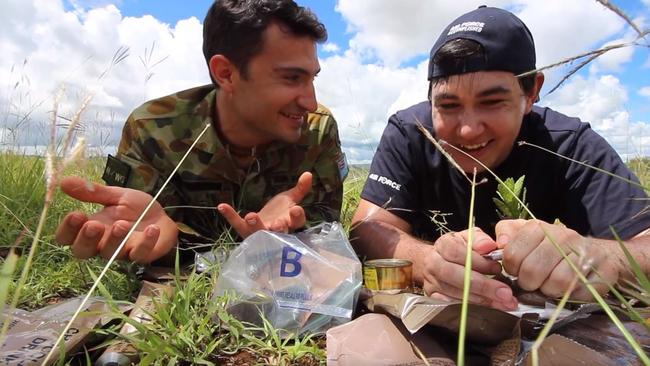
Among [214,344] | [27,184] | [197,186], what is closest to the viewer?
[214,344]

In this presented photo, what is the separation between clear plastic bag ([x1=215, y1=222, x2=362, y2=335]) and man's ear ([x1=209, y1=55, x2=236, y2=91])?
129 cm

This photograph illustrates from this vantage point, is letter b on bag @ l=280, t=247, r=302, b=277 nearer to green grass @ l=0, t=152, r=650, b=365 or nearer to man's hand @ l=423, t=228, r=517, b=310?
green grass @ l=0, t=152, r=650, b=365

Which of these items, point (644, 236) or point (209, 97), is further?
point (209, 97)

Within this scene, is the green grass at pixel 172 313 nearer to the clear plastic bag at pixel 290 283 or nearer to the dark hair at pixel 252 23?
the clear plastic bag at pixel 290 283

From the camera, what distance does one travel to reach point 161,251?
6.42ft

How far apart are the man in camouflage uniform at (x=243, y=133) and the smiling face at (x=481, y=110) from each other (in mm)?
720

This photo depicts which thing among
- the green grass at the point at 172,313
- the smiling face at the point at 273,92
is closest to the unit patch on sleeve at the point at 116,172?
the green grass at the point at 172,313

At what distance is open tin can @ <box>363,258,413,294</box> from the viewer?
5.44ft

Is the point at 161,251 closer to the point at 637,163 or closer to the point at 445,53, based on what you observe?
the point at 445,53

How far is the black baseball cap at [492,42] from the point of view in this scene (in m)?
2.13

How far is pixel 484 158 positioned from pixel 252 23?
1.42 metres

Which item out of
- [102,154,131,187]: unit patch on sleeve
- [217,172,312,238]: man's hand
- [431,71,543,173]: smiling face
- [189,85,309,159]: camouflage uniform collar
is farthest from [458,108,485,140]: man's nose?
[102,154,131,187]: unit patch on sleeve

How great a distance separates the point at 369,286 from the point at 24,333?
1.01m

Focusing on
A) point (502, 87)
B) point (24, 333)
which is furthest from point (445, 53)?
point (24, 333)
